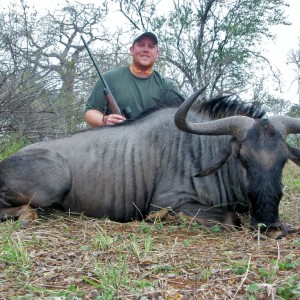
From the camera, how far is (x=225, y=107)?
4348mm

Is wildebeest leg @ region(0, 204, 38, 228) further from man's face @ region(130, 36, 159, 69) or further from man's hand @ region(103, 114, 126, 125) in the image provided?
man's face @ region(130, 36, 159, 69)

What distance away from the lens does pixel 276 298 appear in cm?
213

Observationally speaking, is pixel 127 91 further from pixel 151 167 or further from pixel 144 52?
pixel 151 167

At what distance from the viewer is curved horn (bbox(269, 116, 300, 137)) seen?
12.6ft

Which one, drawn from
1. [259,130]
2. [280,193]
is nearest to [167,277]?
[280,193]

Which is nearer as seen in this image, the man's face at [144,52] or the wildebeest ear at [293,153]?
the wildebeest ear at [293,153]

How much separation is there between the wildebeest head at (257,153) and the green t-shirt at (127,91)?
1.63m

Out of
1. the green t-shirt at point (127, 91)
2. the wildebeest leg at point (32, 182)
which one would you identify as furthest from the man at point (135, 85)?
the wildebeest leg at point (32, 182)

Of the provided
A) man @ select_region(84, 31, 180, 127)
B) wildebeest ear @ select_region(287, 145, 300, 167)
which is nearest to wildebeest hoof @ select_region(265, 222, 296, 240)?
wildebeest ear @ select_region(287, 145, 300, 167)

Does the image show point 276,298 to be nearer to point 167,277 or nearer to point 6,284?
point 167,277

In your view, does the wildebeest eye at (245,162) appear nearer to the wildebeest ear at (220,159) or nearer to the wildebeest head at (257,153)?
the wildebeest head at (257,153)

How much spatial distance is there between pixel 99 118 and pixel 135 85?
59cm

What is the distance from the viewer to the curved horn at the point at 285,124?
3.83 meters

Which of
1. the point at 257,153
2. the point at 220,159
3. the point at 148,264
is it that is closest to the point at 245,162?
the point at 257,153
